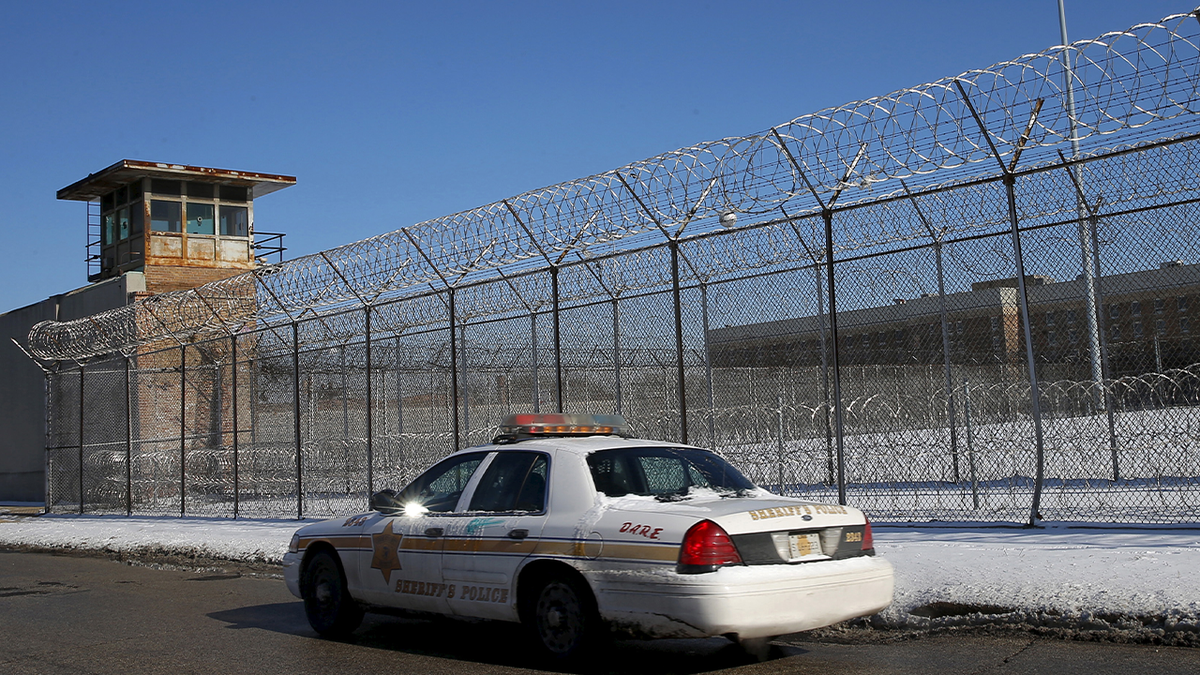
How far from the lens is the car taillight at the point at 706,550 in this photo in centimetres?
567

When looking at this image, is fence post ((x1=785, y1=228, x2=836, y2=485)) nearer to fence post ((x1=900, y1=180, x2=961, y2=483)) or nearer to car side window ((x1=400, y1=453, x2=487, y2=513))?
fence post ((x1=900, y1=180, x2=961, y2=483))

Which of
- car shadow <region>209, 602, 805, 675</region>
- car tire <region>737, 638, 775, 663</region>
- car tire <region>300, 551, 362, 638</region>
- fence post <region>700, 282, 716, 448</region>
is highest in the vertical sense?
fence post <region>700, 282, 716, 448</region>

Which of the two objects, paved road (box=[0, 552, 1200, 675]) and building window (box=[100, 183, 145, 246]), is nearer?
paved road (box=[0, 552, 1200, 675])

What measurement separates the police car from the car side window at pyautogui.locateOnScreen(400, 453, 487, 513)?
0.4 inches

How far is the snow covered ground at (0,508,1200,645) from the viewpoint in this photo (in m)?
6.33

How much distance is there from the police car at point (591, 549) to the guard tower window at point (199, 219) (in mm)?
22504

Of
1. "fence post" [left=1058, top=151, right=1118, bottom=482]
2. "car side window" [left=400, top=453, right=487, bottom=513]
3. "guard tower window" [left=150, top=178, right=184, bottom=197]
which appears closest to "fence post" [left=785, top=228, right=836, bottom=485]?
"fence post" [left=1058, top=151, right=1118, bottom=482]

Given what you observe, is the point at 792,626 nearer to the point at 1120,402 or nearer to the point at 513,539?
the point at 513,539

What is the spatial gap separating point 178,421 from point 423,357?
833 cm

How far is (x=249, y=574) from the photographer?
39.8 feet

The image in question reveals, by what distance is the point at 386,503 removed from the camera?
7629 millimetres

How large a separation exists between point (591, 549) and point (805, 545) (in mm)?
1197

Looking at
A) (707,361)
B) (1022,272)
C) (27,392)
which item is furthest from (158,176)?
(1022,272)

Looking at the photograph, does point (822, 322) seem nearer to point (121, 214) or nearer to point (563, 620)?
point (563, 620)
